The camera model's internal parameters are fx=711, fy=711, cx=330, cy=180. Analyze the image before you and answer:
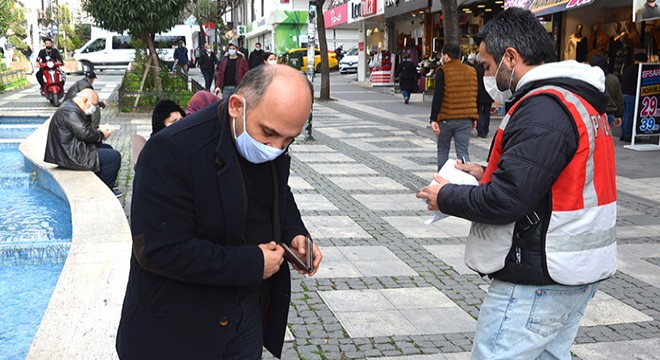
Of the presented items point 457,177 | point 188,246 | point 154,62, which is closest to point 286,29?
point 154,62

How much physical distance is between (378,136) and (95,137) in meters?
7.69

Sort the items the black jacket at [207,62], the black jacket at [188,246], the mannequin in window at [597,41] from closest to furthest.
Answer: the black jacket at [188,246] < the mannequin in window at [597,41] < the black jacket at [207,62]

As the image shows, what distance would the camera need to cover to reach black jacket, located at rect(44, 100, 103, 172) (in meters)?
8.16

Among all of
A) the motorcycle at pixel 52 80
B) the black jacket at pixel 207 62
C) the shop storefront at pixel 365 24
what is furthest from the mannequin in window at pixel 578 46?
the motorcycle at pixel 52 80

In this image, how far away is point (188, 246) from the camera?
2090mm

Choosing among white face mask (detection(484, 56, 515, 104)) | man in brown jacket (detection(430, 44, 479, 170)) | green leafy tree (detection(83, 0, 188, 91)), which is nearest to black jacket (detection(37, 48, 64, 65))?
green leafy tree (detection(83, 0, 188, 91))

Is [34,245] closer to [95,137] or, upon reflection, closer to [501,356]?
[95,137]

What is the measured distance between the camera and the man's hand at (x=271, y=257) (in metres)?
2.23

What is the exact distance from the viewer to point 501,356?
2.59 m

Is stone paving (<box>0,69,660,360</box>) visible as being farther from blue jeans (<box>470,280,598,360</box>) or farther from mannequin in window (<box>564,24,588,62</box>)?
mannequin in window (<box>564,24,588,62</box>)

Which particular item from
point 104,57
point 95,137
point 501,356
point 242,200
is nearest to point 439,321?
point 501,356

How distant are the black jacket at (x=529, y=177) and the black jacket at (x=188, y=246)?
823mm

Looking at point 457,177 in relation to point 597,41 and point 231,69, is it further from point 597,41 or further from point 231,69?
point 597,41

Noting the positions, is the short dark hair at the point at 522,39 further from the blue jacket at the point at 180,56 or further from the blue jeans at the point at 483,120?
the blue jacket at the point at 180,56
